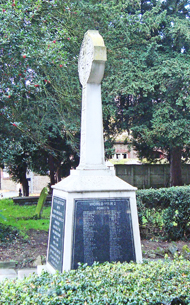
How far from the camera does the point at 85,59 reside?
18.5 feet

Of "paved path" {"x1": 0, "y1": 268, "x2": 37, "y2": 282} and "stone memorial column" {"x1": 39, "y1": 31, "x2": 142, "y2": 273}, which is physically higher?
"stone memorial column" {"x1": 39, "y1": 31, "x2": 142, "y2": 273}

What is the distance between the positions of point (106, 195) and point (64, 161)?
13.7 meters

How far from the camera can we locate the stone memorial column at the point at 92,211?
4.68 meters

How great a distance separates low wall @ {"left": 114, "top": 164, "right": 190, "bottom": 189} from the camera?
23.1 meters

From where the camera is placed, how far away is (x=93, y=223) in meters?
4.78

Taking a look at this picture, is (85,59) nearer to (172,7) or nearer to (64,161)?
(64,161)

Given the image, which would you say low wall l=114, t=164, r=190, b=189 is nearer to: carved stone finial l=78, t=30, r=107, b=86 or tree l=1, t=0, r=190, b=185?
tree l=1, t=0, r=190, b=185

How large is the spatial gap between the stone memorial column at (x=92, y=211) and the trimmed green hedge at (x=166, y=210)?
3.29 meters

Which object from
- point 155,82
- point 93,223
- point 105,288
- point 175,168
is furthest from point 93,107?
point 175,168

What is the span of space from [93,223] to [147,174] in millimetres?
18947

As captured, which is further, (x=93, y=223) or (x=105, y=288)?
(x=93, y=223)

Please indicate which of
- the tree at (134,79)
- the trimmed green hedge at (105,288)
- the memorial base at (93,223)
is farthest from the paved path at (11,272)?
the tree at (134,79)

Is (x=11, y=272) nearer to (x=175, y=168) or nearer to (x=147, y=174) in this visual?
(x=175, y=168)

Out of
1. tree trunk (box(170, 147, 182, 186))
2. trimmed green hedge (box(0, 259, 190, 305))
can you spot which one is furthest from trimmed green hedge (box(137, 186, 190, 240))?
tree trunk (box(170, 147, 182, 186))
